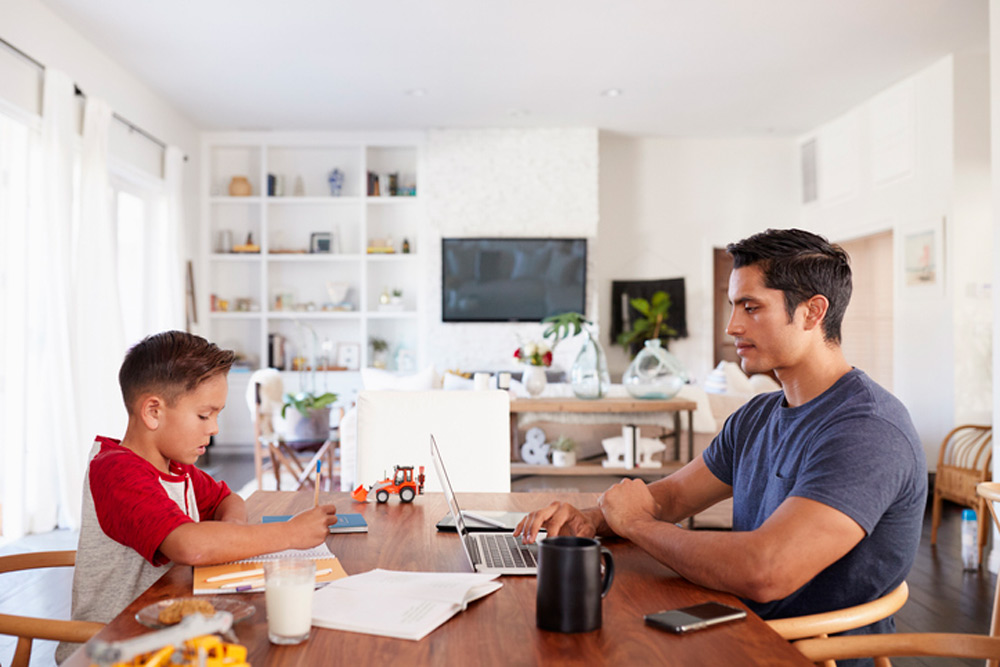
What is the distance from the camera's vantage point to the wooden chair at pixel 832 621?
1172 millimetres

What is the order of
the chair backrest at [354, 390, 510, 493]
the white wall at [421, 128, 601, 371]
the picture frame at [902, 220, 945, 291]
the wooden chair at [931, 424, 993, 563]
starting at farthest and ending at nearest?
the white wall at [421, 128, 601, 371]
the picture frame at [902, 220, 945, 291]
the wooden chair at [931, 424, 993, 563]
the chair backrest at [354, 390, 510, 493]

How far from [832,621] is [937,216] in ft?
17.5

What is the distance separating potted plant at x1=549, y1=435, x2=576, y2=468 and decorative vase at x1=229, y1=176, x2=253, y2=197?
490 cm

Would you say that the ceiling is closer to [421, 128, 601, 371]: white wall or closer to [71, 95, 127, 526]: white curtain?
[421, 128, 601, 371]: white wall

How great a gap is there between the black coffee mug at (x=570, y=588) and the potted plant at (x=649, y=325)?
6.97m

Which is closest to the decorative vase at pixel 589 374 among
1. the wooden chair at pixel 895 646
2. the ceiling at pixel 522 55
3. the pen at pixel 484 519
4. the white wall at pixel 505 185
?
the ceiling at pixel 522 55

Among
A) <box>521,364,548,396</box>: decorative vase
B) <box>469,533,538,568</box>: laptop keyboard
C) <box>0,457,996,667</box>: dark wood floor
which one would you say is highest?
<box>521,364,548,396</box>: decorative vase

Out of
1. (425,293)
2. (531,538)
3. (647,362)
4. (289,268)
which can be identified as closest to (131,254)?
(289,268)

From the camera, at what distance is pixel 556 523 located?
1.43m

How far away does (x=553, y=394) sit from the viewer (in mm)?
4453

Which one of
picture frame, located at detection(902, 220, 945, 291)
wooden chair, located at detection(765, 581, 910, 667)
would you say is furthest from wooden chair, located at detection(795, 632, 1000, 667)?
picture frame, located at detection(902, 220, 945, 291)

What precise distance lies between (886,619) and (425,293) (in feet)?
21.3

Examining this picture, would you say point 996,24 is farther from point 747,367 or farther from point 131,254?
point 131,254

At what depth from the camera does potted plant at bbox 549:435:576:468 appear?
398 centimetres
